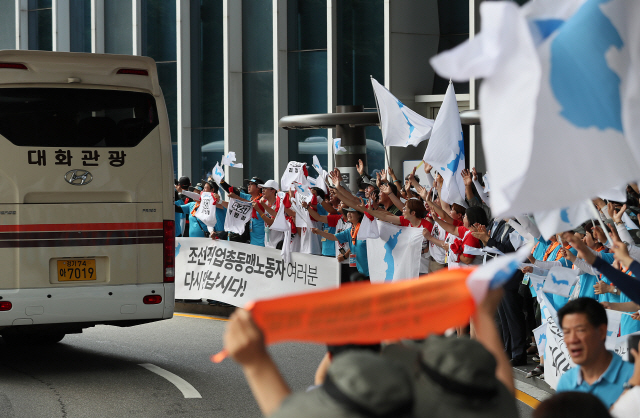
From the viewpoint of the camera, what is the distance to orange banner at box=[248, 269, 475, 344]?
2830 mm

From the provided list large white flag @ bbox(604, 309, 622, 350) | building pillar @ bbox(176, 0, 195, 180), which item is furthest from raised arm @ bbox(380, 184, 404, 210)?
building pillar @ bbox(176, 0, 195, 180)

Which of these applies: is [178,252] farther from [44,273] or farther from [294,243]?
[44,273]

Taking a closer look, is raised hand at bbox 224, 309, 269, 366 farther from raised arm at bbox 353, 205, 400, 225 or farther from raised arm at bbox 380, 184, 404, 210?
raised arm at bbox 380, 184, 404, 210

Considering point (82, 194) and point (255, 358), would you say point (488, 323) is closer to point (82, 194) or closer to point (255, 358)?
point (255, 358)

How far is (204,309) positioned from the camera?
48.2ft

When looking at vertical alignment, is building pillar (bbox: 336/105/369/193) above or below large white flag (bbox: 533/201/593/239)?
above

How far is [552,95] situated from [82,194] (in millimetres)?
Result: 6679

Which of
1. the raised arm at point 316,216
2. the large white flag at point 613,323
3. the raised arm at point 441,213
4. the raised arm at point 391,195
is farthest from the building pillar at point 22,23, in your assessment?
the large white flag at point 613,323

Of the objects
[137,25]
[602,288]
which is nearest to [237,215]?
[602,288]

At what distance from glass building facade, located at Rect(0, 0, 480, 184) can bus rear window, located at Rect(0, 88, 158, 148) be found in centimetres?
1581

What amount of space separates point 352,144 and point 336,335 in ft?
60.0

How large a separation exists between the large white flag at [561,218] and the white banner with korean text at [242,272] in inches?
297

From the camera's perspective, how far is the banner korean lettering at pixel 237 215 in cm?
1478

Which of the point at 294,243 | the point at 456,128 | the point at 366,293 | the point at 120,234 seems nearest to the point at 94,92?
the point at 120,234
